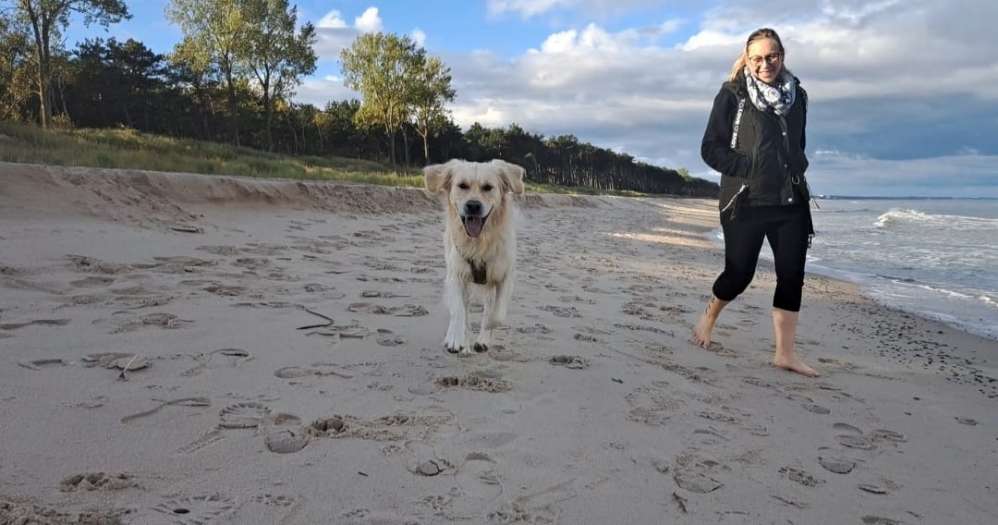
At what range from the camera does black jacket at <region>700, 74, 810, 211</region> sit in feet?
12.4

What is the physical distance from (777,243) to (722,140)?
828 millimetres

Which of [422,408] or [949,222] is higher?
[949,222]

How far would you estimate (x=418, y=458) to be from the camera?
217 cm

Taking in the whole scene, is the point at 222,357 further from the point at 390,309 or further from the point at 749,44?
the point at 749,44

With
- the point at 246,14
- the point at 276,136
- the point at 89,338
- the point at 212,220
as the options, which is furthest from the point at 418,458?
the point at 276,136

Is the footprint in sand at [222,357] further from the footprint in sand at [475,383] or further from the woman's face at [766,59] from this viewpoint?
the woman's face at [766,59]

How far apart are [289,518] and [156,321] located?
8.14 feet

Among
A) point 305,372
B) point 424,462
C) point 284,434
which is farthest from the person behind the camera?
point 305,372

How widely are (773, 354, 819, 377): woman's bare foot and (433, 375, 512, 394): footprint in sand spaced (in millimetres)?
2184

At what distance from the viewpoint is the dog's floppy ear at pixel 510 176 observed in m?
4.65

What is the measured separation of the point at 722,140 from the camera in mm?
4074

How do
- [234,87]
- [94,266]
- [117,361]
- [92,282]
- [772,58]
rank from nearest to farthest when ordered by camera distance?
[117,361], [772,58], [92,282], [94,266], [234,87]

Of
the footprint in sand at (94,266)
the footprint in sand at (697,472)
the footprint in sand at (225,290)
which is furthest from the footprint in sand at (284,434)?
the footprint in sand at (94,266)

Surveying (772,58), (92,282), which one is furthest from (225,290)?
(772,58)
